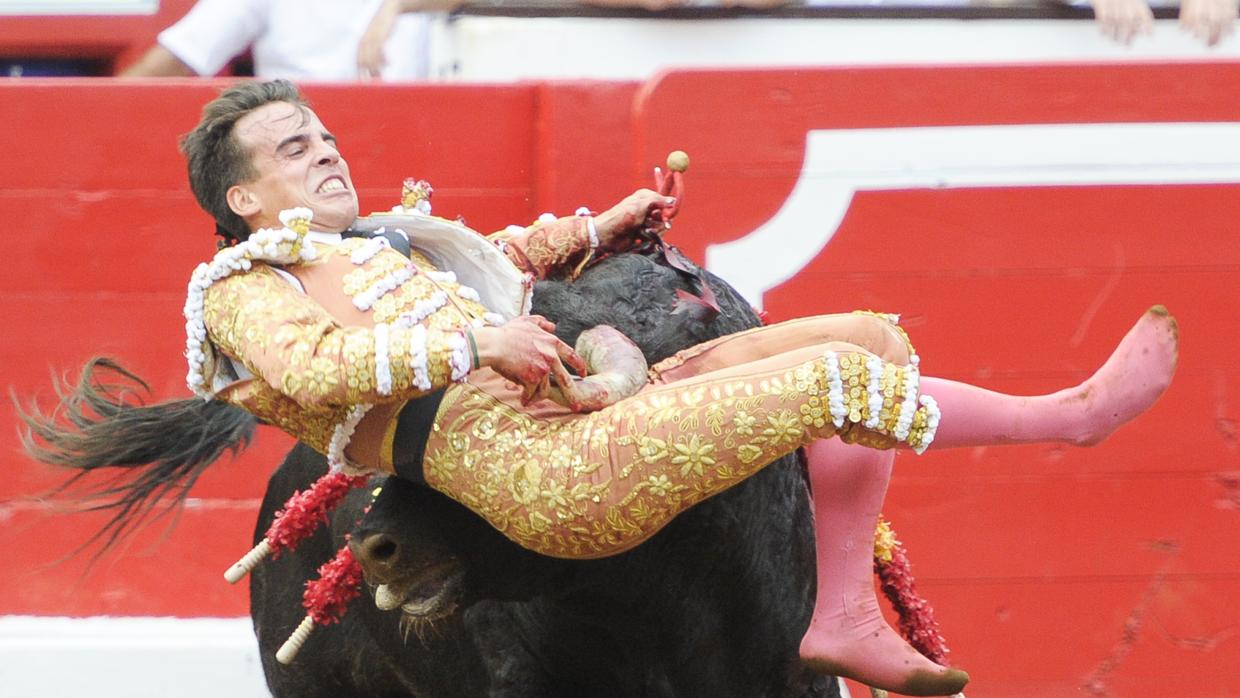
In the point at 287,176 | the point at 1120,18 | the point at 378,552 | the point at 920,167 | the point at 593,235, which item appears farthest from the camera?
the point at 1120,18

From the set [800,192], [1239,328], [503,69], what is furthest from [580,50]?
[1239,328]

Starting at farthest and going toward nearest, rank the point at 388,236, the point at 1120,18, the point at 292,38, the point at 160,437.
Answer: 1. the point at 292,38
2. the point at 1120,18
3. the point at 160,437
4. the point at 388,236

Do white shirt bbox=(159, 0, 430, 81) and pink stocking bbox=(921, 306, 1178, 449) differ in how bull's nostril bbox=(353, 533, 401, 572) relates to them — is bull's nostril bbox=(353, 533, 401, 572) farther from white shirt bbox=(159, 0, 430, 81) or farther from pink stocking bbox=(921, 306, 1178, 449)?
white shirt bbox=(159, 0, 430, 81)

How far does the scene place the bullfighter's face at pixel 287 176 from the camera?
2.40 metres

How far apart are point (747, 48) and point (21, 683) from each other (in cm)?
208

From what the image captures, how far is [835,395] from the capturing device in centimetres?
216

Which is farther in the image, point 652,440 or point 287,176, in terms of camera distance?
point 287,176

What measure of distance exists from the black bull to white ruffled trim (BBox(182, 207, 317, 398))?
302 mm

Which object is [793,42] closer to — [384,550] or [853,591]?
[853,591]

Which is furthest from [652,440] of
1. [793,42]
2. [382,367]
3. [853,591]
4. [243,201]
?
[793,42]

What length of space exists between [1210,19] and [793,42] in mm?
921

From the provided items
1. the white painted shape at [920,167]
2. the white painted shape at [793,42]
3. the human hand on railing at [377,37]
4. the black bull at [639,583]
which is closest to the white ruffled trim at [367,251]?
the black bull at [639,583]

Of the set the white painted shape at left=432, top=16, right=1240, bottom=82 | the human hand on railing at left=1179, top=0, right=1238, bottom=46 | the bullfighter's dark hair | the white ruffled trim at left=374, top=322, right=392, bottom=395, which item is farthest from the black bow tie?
the human hand on railing at left=1179, top=0, right=1238, bottom=46

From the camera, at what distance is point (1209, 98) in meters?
3.89
